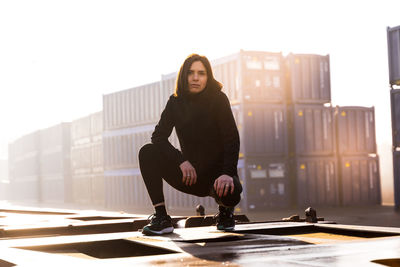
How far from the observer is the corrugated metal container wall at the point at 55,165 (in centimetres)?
3694

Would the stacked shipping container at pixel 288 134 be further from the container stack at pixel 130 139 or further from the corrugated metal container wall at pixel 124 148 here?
the corrugated metal container wall at pixel 124 148

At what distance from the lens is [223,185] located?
4109 millimetres

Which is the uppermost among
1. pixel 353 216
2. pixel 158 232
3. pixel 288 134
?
pixel 288 134

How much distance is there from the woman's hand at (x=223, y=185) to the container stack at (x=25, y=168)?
→ 39877mm

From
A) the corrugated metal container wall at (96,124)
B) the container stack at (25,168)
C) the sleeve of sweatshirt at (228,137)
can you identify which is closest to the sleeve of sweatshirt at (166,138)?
the sleeve of sweatshirt at (228,137)

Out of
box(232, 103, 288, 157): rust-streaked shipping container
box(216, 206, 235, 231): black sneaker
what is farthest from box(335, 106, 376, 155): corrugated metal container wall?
box(216, 206, 235, 231): black sneaker

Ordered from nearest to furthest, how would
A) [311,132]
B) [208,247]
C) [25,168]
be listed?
[208,247]
[311,132]
[25,168]

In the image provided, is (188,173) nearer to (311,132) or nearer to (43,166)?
(311,132)

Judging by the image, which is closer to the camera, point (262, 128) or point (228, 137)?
point (228, 137)

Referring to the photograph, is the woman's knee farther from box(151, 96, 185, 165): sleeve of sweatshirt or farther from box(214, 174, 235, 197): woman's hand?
box(214, 174, 235, 197): woman's hand

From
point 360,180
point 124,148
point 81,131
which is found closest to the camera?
point 360,180

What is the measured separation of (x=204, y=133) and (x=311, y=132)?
16.4m

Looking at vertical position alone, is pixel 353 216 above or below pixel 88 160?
below

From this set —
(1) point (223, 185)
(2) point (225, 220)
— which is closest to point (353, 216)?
(2) point (225, 220)
